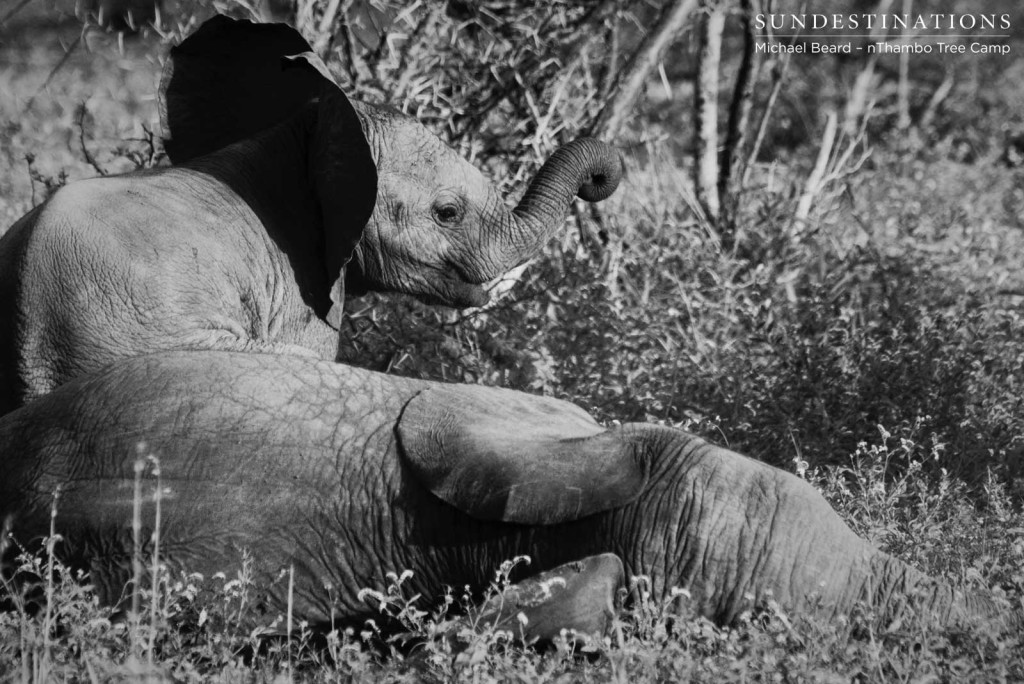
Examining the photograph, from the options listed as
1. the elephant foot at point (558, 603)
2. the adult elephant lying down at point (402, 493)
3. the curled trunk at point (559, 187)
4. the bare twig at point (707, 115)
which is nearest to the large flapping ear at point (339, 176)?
the curled trunk at point (559, 187)

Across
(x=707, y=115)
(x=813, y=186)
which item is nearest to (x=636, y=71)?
(x=707, y=115)

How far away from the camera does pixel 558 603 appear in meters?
3.75

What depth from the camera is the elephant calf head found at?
567 cm

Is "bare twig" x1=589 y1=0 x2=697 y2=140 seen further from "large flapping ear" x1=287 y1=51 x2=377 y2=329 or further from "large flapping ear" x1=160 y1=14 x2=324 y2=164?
"large flapping ear" x1=287 y1=51 x2=377 y2=329

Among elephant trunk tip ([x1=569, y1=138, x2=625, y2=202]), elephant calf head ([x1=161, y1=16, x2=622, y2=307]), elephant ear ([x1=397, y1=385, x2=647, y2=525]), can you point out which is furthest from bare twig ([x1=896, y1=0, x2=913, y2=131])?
elephant ear ([x1=397, y1=385, x2=647, y2=525])

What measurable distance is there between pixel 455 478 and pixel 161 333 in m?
1.39

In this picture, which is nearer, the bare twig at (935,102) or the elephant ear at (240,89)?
the elephant ear at (240,89)

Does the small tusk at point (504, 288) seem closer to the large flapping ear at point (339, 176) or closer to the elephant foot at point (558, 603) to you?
the large flapping ear at point (339, 176)

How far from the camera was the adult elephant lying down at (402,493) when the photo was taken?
384cm

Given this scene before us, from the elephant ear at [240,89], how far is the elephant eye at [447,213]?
16.3 inches

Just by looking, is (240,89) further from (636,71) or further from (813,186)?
(813,186)

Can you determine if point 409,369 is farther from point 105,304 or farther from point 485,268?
point 105,304

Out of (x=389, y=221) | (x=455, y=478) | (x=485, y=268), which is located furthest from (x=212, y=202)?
(x=455, y=478)

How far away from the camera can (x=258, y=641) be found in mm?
3809
